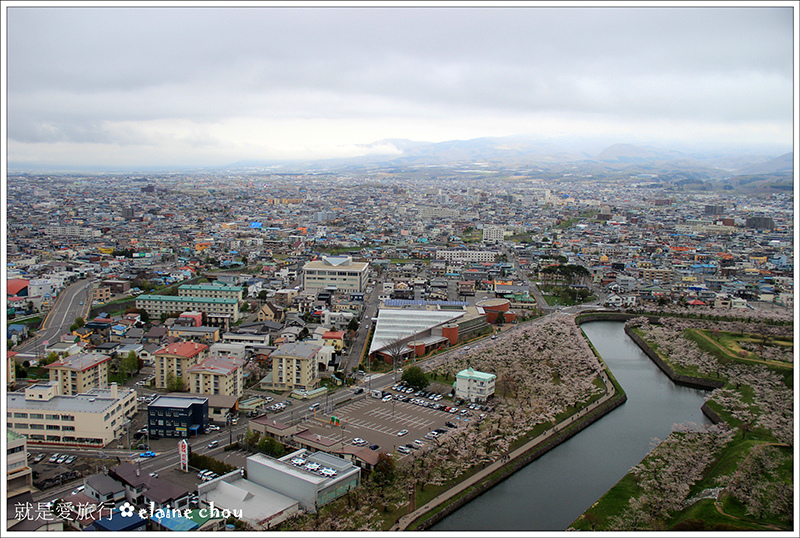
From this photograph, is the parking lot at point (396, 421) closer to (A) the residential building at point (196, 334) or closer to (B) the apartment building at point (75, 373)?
(B) the apartment building at point (75, 373)

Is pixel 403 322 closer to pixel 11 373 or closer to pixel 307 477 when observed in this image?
pixel 307 477

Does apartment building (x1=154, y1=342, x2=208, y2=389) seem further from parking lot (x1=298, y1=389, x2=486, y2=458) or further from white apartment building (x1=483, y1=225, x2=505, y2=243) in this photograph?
white apartment building (x1=483, y1=225, x2=505, y2=243)

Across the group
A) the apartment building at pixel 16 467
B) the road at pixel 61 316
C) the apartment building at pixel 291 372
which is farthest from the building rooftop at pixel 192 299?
the apartment building at pixel 16 467

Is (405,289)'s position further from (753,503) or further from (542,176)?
(542,176)

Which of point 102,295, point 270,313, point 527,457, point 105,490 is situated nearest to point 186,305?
point 270,313

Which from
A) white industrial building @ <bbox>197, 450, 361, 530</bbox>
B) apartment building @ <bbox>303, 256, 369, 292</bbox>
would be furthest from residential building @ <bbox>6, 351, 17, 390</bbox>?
apartment building @ <bbox>303, 256, 369, 292</bbox>

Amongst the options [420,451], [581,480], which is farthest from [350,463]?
[581,480]
